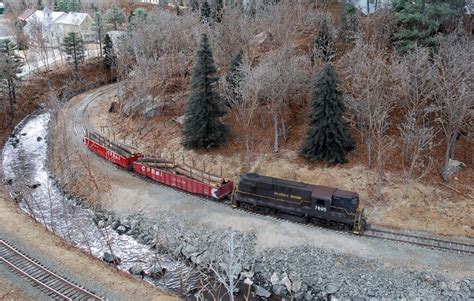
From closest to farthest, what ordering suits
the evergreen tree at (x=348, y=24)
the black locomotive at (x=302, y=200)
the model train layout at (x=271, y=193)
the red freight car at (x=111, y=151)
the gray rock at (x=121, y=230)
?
the black locomotive at (x=302, y=200)
the model train layout at (x=271, y=193)
the gray rock at (x=121, y=230)
the red freight car at (x=111, y=151)
the evergreen tree at (x=348, y=24)

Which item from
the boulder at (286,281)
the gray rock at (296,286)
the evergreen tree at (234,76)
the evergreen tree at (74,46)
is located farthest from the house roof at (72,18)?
the gray rock at (296,286)

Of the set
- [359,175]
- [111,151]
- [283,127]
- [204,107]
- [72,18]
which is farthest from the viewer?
[72,18]

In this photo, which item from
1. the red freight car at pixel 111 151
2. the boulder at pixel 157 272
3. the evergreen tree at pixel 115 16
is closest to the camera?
the boulder at pixel 157 272

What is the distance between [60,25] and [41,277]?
258ft

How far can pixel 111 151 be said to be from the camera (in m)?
42.8

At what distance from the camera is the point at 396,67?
3312cm

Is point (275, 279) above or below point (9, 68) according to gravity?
→ below

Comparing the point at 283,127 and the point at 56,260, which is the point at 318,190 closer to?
the point at 283,127

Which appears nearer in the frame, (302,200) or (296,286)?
(296,286)

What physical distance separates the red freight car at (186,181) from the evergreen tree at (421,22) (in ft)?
→ 67.1

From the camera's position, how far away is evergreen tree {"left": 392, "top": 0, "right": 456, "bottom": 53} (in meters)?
38.8

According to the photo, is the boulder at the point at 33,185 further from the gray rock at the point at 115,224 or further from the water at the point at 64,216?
the gray rock at the point at 115,224

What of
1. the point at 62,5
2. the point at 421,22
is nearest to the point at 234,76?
the point at 421,22

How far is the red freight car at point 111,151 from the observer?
41406 millimetres
